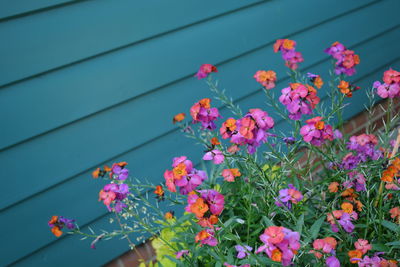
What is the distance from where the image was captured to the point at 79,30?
5.27ft

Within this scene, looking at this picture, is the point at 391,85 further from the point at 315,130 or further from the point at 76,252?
the point at 76,252

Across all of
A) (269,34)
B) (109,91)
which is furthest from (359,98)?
(109,91)

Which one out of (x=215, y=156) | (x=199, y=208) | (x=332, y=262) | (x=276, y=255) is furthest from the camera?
(x=215, y=156)

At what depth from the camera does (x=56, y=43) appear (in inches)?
61.6

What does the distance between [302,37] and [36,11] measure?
4.82ft

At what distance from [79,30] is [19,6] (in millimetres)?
233

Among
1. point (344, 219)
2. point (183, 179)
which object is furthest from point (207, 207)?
point (344, 219)

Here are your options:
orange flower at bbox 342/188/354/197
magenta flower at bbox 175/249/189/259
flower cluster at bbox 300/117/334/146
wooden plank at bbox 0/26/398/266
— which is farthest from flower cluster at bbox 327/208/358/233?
wooden plank at bbox 0/26/398/266

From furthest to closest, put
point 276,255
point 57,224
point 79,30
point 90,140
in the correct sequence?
point 90,140 → point 79,30 → point 57,224 → point 276,255

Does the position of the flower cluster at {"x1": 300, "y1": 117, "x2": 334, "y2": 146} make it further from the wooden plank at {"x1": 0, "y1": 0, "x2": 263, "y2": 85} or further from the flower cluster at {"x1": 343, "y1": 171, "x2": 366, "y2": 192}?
the wooden plank at {"x1": 0, "y1": 0, "x2": 263, "y2": 85}

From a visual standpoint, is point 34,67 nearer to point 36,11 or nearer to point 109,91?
point 36,11

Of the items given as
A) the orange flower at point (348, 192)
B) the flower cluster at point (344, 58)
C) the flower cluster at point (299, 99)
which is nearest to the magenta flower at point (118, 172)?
the flower cluster at point (299, 99)

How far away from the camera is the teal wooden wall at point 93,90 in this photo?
5.05ft

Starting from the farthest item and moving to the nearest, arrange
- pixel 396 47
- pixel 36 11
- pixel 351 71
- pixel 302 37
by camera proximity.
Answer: pixel 396 47 < pixel 302 37 < pixel 351 71 < pixel 36 11
